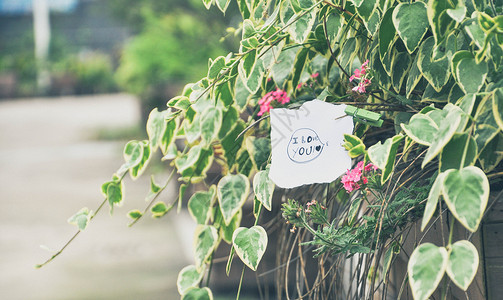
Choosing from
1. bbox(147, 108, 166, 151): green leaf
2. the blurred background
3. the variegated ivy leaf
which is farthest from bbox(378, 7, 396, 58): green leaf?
the blurred background

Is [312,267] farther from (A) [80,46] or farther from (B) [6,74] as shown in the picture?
(A) [80,46]

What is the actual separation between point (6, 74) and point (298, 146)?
13332 millimetres

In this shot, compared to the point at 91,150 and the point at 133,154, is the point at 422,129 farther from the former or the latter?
the point at 91,150

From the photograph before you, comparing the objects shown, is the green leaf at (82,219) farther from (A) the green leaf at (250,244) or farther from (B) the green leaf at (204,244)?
(A) the green leaf at (250,244)

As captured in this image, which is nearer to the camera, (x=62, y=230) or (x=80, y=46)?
(x=62, y=230)

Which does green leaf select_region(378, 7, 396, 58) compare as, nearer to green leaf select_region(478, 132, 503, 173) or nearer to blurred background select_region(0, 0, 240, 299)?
green leaf select_region(478, 132, 503, 173)

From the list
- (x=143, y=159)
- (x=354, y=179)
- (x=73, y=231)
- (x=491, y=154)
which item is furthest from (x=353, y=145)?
(x=73, y=231)

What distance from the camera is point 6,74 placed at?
13.0 m

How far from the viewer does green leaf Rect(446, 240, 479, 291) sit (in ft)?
1.76

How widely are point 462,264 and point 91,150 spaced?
674cm

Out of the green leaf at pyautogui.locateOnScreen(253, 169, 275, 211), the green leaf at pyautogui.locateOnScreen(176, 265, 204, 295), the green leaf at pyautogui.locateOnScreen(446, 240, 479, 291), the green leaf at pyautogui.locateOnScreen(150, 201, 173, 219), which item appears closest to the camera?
the green leaf at pyautogui.locateOnScreen(446, 240, 479, 291)

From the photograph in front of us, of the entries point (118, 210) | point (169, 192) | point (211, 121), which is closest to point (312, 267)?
point (211, 121)

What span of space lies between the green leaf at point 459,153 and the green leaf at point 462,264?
7cm

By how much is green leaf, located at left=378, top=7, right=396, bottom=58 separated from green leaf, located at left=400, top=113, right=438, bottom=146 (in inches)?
5.4
